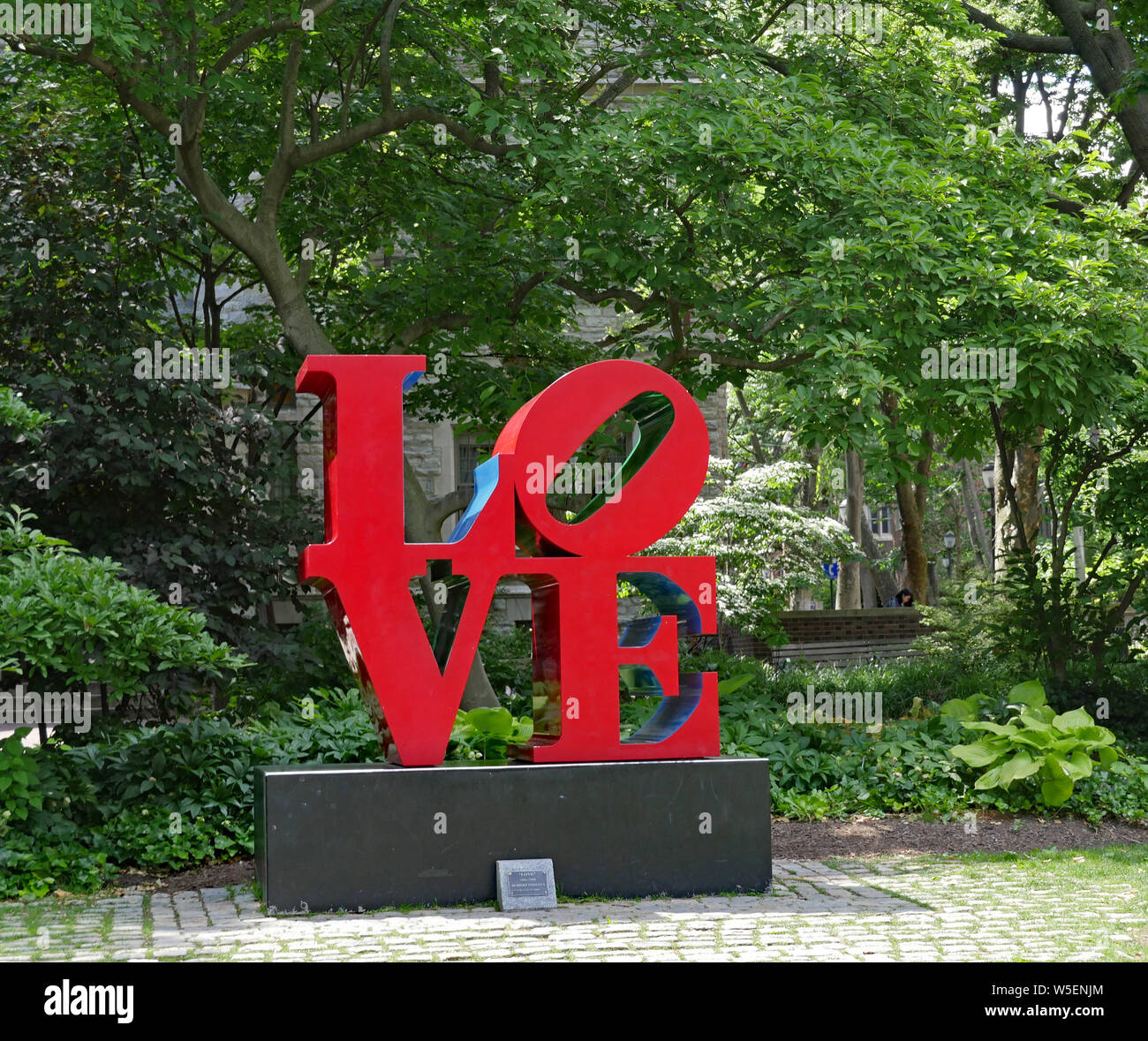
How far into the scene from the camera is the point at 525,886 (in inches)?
270

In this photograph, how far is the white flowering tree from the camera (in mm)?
16891

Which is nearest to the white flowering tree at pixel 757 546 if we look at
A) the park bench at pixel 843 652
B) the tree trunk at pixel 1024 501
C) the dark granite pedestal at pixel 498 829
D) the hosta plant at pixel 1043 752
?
the park bench at pixel 843 652

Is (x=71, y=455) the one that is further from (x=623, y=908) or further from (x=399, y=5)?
(x=623, y=908)

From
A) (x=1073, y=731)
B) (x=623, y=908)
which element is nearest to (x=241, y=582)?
(x=623, y=908)

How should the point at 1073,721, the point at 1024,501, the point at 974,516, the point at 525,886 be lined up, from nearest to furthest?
the point at 525,886, the point at 1073,721, the point at 1024,501, the point at 974,516

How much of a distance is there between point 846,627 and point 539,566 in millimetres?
15166

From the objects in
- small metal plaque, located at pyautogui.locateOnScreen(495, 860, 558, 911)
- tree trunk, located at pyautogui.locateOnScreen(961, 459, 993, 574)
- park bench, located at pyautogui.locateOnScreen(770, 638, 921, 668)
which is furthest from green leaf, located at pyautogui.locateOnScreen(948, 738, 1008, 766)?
tree trunk, located at pyautogui.locateOnScreen(961, 459, 993, 574)

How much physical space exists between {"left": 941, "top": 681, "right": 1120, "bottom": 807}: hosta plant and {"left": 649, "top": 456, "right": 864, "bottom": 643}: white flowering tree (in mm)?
6623

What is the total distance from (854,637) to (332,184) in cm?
1261

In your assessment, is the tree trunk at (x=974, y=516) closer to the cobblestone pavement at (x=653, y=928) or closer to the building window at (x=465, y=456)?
the building window at (x=465, y=456)

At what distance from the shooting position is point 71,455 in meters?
10.7

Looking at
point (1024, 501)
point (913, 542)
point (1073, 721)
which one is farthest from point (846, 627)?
point (1073, 721)

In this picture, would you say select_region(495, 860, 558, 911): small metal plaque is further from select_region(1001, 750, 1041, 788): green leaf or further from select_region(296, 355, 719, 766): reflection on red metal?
select_region(1001, 750, 1041, 788): green leaf

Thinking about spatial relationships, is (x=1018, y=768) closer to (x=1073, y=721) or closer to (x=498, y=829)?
(x=1073, y=721)
